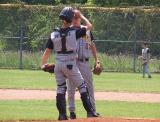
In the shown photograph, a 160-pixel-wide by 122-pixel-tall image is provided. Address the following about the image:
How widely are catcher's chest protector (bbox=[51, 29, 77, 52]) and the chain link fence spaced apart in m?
24.1

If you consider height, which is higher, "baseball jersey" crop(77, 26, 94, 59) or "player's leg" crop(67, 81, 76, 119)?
"baseball jersey" crop(77, 26, 94, 59)

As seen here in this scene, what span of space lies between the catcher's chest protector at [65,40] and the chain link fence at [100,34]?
24.1m

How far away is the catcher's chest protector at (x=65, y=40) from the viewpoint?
1024cm

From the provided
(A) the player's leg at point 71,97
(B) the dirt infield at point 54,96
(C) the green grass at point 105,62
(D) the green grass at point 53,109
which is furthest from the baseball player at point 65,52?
(C) the green grass at point 105,62

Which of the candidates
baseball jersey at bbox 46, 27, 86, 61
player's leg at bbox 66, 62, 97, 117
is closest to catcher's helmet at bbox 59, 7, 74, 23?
baseball jersey at bbox 46, 27, 86, 61

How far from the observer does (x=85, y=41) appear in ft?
38.1

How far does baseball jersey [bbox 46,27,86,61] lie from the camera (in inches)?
404

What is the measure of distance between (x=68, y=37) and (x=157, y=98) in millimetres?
8694

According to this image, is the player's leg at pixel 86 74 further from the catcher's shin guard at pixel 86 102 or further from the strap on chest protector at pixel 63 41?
the strap on chest protector at pixel 63 41

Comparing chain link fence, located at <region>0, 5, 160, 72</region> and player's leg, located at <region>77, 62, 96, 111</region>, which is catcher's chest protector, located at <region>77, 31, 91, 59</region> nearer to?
player's leg, located at <region>77, 62, 96, 111</region>

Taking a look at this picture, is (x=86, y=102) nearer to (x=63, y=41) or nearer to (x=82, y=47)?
(x=63, y=41)

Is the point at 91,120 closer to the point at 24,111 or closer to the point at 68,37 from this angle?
the point at 68,37

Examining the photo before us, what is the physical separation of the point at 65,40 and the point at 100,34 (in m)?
25.5

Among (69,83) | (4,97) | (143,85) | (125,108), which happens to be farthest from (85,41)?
(143,85)
